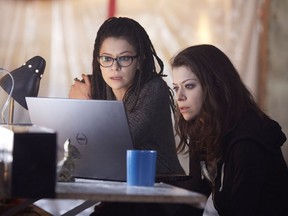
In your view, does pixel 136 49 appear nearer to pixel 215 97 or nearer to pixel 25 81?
pixel 25 81

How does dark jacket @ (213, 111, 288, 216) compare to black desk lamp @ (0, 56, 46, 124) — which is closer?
dark jacket @ (213, 111, 288, 216)

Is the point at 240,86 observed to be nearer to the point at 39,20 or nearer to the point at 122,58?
the point at 122,58

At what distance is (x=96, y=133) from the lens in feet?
6.99

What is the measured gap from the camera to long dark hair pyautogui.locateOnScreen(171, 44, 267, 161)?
7.54 ft

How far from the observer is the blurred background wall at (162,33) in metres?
4.02

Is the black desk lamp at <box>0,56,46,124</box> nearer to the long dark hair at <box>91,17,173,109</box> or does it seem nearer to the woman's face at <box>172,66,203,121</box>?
the long dark hair at <box>91,17,173,109</box>

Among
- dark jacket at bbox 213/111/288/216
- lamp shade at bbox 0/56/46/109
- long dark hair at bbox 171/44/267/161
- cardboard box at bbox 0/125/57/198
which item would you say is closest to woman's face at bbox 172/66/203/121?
long dark hair at bbox 171/44/267/161

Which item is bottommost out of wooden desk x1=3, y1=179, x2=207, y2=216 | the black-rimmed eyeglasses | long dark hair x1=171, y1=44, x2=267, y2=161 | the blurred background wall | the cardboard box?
wooden desk x1=3, y1=179, x2=207, y2=216

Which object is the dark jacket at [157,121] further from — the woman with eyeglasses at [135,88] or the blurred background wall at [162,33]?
the blurred background wall at [162,33]

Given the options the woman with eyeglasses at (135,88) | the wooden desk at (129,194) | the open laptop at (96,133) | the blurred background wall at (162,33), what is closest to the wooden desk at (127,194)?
the wooden desk at (129,194)

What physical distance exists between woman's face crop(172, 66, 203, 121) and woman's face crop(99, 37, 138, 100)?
0.36 metres

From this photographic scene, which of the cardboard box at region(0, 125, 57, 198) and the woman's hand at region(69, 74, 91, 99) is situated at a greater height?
the woman's hand at region(69, 74, 91, 99)

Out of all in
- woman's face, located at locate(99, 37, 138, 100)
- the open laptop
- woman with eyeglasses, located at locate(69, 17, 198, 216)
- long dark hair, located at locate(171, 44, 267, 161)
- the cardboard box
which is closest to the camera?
the cardboard box

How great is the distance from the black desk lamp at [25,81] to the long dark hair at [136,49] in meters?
0.24
